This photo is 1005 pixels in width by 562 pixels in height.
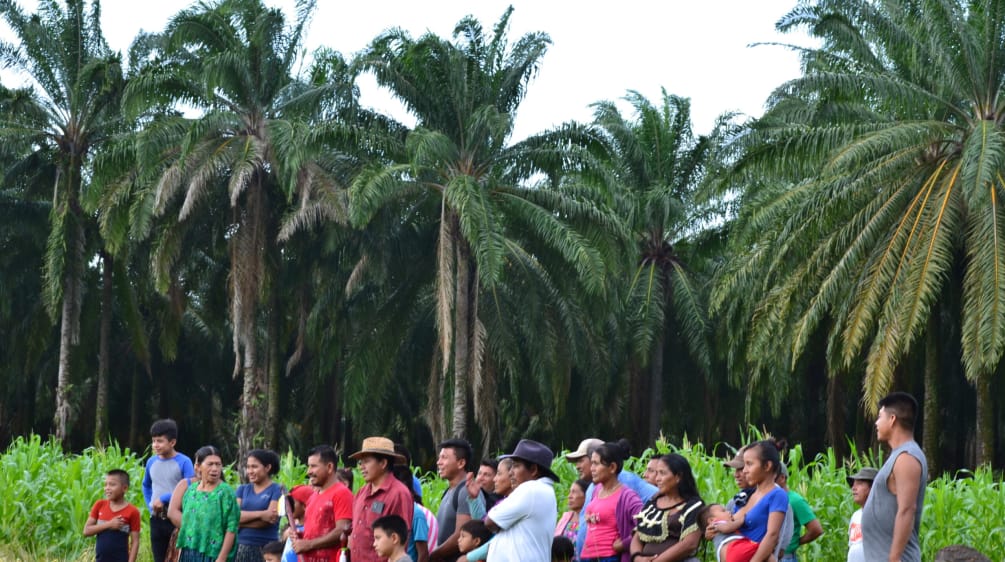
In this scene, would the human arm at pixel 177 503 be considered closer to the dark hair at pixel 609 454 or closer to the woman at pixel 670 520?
the dark hair at pixel 609 454

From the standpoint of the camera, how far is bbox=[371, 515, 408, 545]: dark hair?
7.71 m

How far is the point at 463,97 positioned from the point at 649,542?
20450 mm

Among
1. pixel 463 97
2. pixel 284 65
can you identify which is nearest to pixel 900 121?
pixel 463 97

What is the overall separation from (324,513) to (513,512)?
1.66 m

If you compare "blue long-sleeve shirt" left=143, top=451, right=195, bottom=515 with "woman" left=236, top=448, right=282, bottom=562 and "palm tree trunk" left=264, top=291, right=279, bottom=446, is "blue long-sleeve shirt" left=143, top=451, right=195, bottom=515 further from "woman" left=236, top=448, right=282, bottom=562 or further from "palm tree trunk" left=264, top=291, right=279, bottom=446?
"palm tree trunk" left=264, top=291, right=279, bottom=446

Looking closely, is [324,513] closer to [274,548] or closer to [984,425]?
[274,548]

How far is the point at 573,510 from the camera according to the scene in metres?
9.86

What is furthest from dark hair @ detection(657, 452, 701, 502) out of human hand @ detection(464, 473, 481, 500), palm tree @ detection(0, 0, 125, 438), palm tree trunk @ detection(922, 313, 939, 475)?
palm tree @ detection(0, 0, 125, 438)

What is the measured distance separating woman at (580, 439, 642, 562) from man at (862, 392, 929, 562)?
262 centimetres

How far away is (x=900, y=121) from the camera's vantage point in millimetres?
21641

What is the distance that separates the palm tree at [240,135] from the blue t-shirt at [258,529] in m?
17.0

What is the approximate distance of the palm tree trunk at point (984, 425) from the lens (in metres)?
21.4

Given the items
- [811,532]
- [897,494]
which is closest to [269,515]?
[811,532]

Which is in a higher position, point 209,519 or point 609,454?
point 609,454
